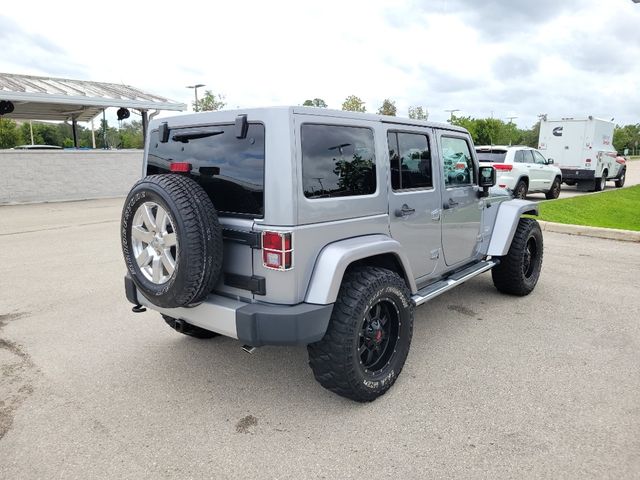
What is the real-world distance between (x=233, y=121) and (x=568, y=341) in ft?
11.0

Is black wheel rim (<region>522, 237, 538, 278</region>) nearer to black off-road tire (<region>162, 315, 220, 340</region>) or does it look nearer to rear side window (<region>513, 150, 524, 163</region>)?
black off-road tire (<region>162, 315, 220, 340</region>)

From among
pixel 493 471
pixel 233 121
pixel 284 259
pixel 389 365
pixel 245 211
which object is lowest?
pixel 493 471

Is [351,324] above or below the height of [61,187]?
below

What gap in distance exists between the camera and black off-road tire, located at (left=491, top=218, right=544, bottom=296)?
5.06 meters

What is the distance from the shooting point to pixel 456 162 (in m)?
4.42

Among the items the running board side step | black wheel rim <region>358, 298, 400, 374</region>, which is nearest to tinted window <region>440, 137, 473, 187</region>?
the running board side step

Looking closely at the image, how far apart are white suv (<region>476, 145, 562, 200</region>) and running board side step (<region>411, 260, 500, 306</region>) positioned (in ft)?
26.0

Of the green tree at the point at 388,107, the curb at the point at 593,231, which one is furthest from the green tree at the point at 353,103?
the curb at the point at 593,231

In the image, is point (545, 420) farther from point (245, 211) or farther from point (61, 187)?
point (61, 187)

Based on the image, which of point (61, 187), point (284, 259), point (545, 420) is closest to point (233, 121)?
point (284, 259)

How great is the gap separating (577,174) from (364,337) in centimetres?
1707

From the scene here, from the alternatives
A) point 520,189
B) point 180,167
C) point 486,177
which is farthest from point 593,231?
point 180,167

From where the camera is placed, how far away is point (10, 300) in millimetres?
5234

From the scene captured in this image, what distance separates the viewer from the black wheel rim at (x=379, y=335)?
3.18m
